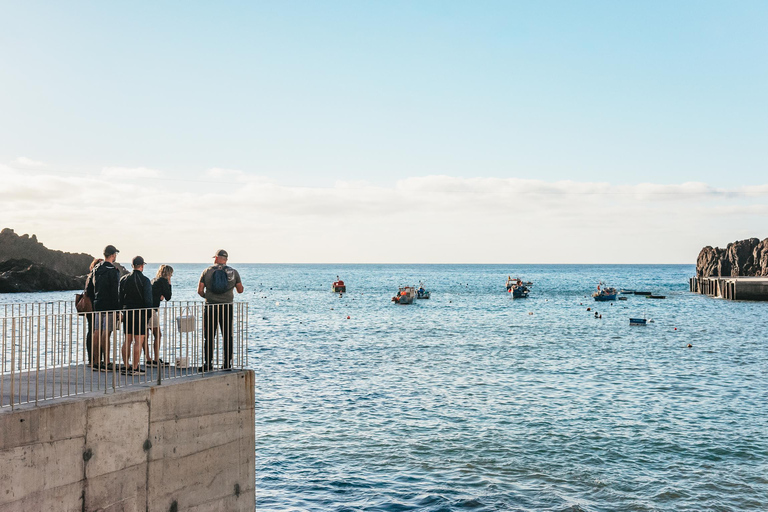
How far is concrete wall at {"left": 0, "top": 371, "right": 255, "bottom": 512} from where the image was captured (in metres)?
7.11

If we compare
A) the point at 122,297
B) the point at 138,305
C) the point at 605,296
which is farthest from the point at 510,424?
the point at 605,296

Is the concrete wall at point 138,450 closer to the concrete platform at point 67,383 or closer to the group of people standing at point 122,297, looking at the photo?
the concrete platform at point 67,383

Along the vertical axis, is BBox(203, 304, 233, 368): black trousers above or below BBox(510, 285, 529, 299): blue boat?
above

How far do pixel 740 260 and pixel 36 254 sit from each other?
5605 inches

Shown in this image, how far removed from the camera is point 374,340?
141 ft

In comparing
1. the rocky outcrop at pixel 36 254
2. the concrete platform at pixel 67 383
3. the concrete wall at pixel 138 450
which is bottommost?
the concrete wall at pixel 138 450

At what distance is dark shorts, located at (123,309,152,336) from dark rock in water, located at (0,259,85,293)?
10028cm

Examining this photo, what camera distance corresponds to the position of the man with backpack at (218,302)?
10.8 metres

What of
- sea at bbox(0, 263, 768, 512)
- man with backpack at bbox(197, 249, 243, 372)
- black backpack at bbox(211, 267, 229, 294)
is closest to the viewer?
man with backpack at bbox(197, 249, 243, 372)

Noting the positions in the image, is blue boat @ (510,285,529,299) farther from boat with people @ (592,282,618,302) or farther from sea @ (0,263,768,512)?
sea @ (0,263,768,512)

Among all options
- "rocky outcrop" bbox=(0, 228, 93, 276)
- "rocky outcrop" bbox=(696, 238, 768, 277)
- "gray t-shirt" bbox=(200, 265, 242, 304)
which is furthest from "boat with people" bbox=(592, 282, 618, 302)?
"rocky outcrop" bbox=(0, 228, 93, 276)

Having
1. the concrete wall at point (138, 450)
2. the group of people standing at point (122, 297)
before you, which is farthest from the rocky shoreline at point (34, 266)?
the concrete wall at point (138, 450)

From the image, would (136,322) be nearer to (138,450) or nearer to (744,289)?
(138,450)

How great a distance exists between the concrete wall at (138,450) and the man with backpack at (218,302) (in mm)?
979
